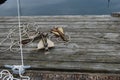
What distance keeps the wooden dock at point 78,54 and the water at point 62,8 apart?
229 inches

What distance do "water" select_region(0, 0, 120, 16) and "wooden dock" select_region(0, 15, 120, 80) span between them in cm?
582

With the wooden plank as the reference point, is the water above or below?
above

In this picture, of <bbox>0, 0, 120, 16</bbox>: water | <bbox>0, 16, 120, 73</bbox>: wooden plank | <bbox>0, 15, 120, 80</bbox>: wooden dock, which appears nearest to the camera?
<bbox>0, 15, 120, 80</bbox>: wooden dock

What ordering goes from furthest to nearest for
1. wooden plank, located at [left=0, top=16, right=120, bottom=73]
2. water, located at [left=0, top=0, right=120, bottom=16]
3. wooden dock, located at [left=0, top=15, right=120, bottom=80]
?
water, located at [left=0, top=0, right=120, bottom=16] → wooden plank, located at [left=0, top=16, right=120, bottom=73] → wooden dock, located at [left=0, top=15, right=120, bottom=80]

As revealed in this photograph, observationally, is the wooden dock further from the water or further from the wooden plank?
the water

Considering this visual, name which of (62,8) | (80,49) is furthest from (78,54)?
(62,8)

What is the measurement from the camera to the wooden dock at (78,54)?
19.5 ft

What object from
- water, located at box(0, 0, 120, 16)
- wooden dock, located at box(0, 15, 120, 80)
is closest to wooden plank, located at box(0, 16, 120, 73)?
wooden dock, located at box(0, 15, 120, 80)

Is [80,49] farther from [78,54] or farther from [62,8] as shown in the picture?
[62,8]

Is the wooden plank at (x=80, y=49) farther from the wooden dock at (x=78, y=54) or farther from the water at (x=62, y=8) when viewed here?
the water at (x=62, y=8)

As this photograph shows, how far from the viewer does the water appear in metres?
14.0

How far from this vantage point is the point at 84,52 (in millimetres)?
6566

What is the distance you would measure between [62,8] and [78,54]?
8139 millimetres

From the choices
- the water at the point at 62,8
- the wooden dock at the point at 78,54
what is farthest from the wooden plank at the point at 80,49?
the water at the point at 62,8
